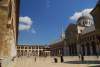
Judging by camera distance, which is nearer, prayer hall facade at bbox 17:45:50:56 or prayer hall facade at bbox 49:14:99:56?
prayer hall facade at bbox 49:14:99:56

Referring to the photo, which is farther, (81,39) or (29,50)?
(29,50)

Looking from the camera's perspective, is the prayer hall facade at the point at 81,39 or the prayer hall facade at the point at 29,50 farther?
the prayer hall facade at the point at 29,50

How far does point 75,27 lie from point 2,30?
41994mm

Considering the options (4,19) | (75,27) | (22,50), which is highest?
(75,27)

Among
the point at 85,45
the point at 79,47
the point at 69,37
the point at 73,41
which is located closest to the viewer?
the point at 85,45

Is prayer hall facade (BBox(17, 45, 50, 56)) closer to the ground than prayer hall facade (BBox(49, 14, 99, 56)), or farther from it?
closer to the ground

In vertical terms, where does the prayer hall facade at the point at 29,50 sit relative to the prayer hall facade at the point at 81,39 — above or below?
below

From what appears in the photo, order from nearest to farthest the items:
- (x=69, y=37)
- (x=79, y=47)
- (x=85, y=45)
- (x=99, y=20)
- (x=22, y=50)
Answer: (x=99, y=20) → (x=85, y=45) → (x=79, y=47) → (x=69, y=37) → (x=22, y=50)

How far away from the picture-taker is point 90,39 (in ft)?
121

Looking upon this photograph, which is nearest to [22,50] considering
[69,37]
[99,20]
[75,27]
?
[69,37]

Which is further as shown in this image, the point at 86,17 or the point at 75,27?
the point at 86,17

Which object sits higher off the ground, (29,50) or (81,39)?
(81,39)

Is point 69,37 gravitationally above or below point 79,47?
above

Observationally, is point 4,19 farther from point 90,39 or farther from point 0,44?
point 90,39
